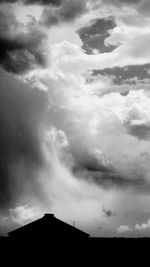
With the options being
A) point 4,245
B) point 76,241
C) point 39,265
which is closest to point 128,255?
point 76,241

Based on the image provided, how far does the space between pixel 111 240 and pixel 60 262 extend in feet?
19.1

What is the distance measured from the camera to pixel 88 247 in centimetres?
5744

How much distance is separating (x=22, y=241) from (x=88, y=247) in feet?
22.8

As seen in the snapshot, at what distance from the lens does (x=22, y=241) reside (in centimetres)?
5766

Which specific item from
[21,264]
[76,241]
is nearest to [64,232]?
[76,241]

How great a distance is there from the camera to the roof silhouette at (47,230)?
57.9 meters

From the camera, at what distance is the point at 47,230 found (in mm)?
58062

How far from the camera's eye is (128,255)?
186ft

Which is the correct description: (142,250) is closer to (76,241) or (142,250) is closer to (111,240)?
(111,240)

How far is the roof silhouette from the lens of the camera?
57.9m

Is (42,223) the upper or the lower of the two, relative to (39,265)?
upper

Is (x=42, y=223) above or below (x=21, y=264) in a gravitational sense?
above

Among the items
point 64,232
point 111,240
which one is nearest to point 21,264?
point 64,232

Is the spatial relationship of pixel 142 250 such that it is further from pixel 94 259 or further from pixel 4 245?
pixel 4 245
